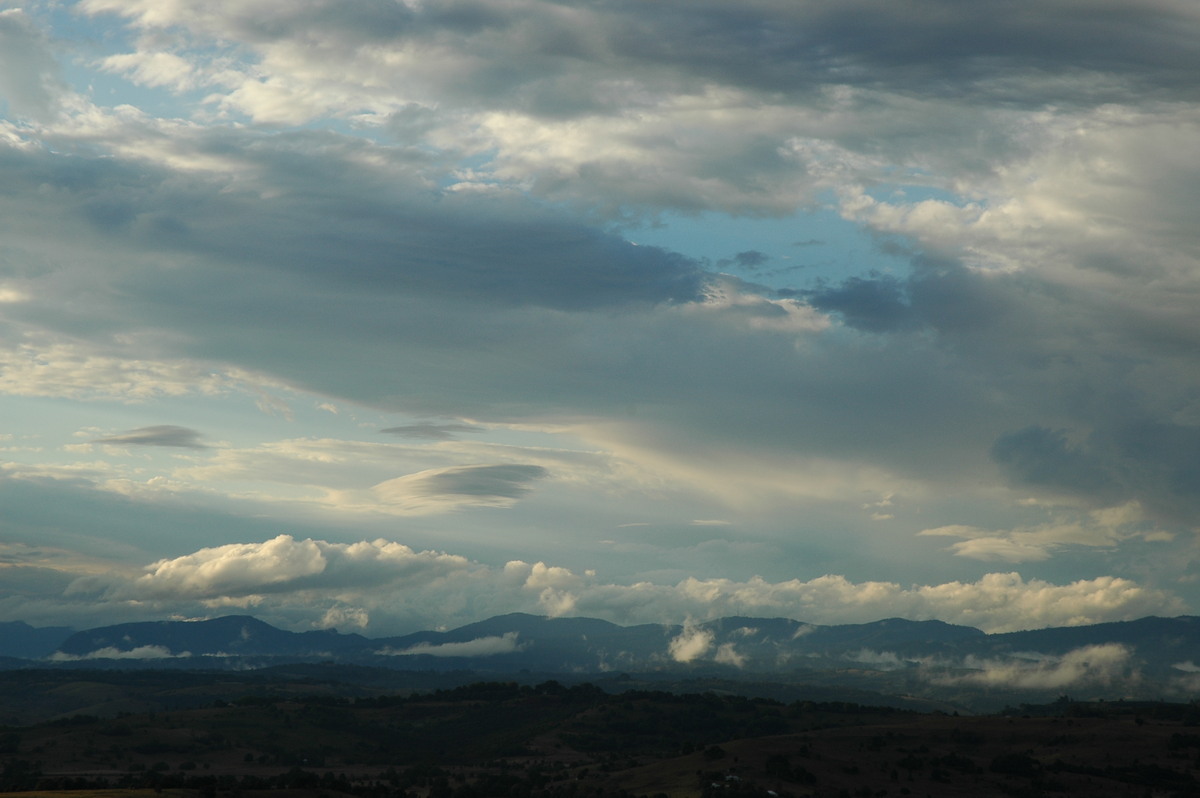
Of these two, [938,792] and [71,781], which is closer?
[71,781]

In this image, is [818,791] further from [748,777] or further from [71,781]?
[71,781]

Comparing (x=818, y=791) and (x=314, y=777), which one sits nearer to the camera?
(x=314, y=777)

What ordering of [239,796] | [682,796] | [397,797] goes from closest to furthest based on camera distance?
[239,796]
[397,797]
[682,796]

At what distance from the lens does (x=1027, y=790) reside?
19550cm

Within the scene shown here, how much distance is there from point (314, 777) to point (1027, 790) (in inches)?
5029

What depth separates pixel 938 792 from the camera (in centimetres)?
19612

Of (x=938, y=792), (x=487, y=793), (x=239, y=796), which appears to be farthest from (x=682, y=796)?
(x=239, y=796)

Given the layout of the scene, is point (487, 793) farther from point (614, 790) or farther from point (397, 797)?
point (397, 797)

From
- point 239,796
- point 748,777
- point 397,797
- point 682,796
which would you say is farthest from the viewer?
point 748,777

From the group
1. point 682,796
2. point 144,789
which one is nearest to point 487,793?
point 682,796

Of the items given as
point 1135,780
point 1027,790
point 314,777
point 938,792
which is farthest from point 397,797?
point 1135,780

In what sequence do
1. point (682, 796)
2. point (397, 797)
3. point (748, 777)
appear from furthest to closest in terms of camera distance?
point (748, 777), point (682, 796), point (397, 797)

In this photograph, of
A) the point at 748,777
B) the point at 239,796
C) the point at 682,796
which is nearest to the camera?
the point at 239,796

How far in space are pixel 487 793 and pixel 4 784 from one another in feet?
288
